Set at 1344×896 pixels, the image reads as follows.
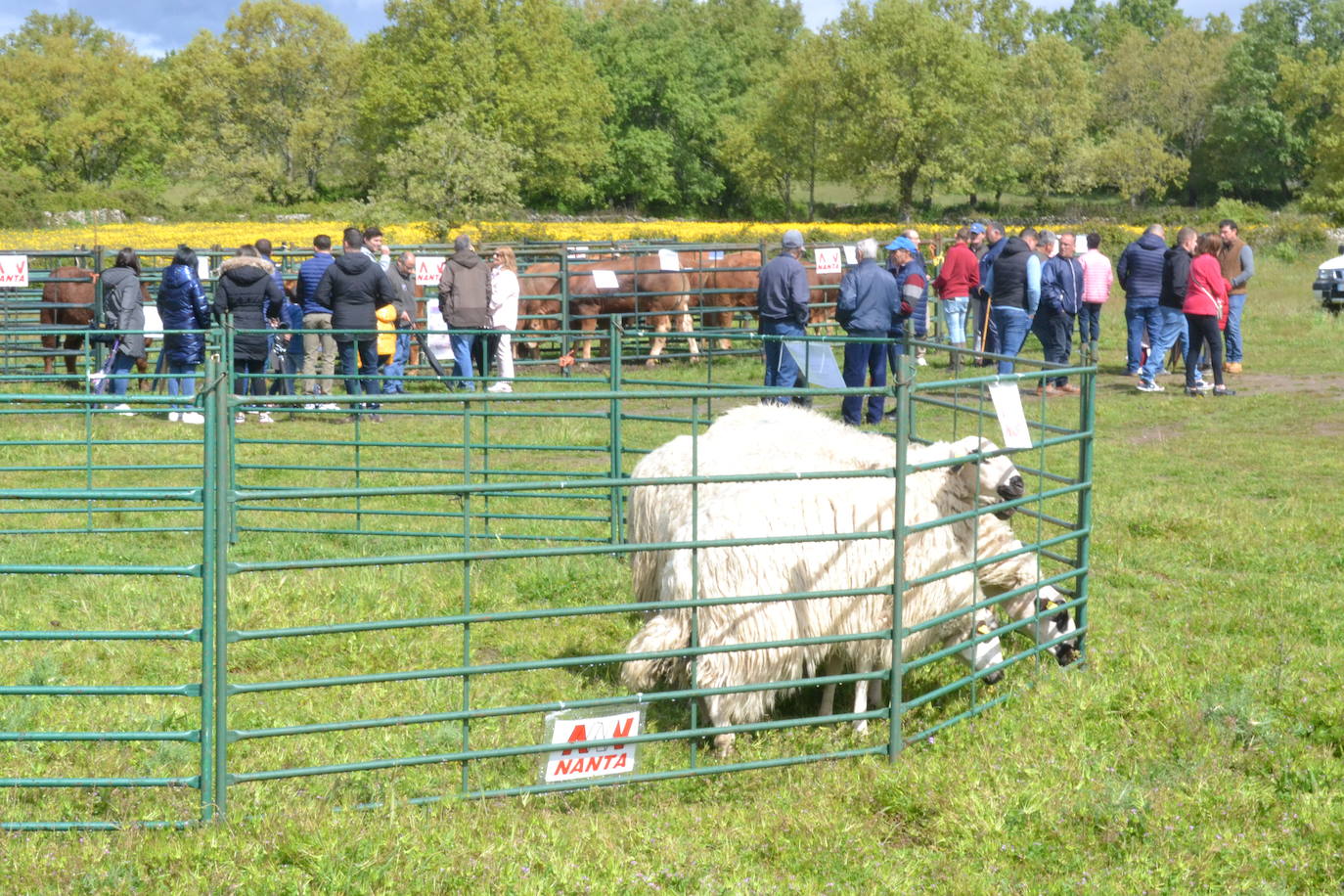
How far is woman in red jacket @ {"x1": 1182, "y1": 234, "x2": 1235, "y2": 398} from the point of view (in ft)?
50.6

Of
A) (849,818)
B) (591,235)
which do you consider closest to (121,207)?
(591,235)

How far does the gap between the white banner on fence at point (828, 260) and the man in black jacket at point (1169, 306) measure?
Result: 182 inches

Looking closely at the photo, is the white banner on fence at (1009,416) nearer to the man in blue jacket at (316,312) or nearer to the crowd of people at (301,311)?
the crowd of people at (301,311)

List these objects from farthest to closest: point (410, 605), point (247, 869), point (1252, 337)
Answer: point (1252, 337) < point (410, 605) < point (247, 869)

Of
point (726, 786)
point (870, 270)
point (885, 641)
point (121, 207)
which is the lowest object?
point (726, 786)

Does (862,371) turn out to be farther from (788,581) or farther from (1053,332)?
(788,581)

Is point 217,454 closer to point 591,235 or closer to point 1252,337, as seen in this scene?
point 1252,337

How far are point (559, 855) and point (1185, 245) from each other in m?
13.6

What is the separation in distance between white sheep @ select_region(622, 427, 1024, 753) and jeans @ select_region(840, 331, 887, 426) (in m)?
6.11

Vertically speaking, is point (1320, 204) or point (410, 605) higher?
point (1320, 204)

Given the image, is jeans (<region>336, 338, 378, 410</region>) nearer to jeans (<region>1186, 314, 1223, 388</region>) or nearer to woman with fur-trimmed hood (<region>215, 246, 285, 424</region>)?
woman with fur-trimmed hood (<region>215, 246, 285, 424</region>)

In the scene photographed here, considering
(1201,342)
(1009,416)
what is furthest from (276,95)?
(1009,416)

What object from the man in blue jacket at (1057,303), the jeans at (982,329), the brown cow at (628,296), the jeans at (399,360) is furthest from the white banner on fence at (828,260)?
the jeans at (399,360)

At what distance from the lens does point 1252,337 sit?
21.1 meters
